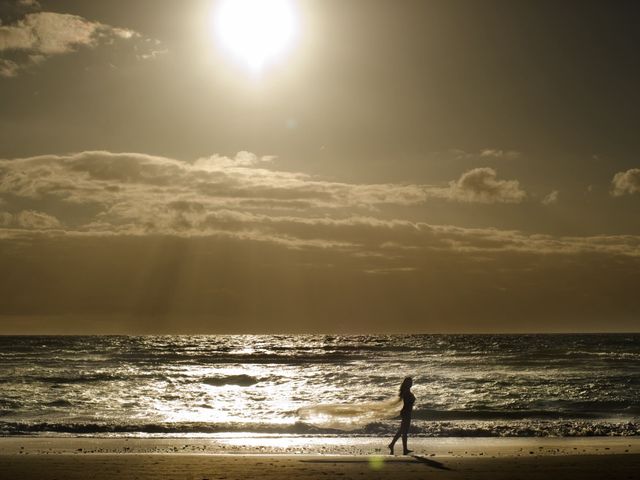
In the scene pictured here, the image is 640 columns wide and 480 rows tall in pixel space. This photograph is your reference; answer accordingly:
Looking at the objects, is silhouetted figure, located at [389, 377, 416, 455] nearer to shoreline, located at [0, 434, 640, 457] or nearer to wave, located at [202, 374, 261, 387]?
shoreline, located at [0, 434, 640, 457]

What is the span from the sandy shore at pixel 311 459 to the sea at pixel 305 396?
104 inches

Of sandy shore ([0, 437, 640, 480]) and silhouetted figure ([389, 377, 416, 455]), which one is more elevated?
silhouetted figure ([389, 377, 416, 455])

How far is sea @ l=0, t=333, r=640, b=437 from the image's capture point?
24.7 metres

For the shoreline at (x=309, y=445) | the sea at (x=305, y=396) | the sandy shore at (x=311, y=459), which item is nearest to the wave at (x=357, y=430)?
the sea at (x=305, y=396)

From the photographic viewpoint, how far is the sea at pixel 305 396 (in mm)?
24734

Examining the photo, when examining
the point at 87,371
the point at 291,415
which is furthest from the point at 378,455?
the point at 87,371

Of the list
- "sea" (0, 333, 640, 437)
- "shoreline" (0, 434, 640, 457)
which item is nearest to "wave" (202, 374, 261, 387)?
"sea" (0, 333, 640, 437)

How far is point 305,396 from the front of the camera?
36.2 m

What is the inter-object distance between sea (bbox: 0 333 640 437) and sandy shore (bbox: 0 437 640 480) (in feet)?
8.66

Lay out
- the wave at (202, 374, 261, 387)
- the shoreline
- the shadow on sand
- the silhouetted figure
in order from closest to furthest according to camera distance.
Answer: the shadow on sand, the silhouetted figure, the shoreline, the wave at (202, 374, 261, 387)

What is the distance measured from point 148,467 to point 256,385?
28.1 m

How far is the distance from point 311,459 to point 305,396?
64.0 ft

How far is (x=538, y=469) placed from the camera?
50.7ft

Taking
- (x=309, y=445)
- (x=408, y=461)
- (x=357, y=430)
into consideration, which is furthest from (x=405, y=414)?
(x=357, y=430)
